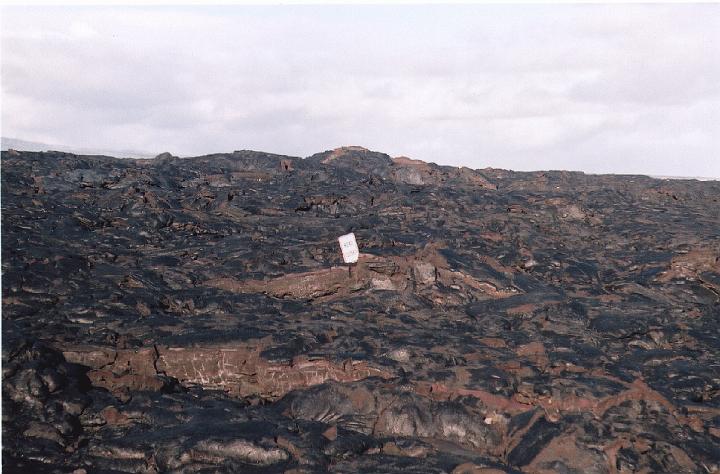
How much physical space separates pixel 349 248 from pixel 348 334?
14.1 ft

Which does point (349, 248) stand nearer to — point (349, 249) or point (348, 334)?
point (349, 249)

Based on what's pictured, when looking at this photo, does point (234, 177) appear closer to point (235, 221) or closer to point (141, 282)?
point (235, 221)

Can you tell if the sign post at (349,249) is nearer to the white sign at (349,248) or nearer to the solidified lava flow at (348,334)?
the white sign at (349,248)

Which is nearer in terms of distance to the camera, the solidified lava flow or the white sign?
the solidified lava flow

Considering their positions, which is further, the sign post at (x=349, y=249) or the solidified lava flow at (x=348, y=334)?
the sign post at (x=349, y=249)

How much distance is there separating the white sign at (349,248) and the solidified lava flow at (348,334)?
408 millimetres

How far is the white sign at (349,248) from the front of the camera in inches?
682

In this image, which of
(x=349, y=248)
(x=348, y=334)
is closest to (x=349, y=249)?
(x=349, y=248)

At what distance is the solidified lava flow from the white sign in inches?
16.1

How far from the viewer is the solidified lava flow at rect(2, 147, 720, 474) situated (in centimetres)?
1005

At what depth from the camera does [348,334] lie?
44.5 feet

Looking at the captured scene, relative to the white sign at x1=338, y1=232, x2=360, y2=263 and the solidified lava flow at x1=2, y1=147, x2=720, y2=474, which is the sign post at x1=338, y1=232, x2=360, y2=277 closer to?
the white sign at x1=338, y1=232, x2=360, y2=263

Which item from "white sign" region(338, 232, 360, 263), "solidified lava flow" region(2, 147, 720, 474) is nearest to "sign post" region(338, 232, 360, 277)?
"white sign" region(338, 232, 360, 263)

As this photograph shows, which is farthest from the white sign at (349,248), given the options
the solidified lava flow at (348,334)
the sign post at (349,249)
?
the solidified lava flow at (348,334)
